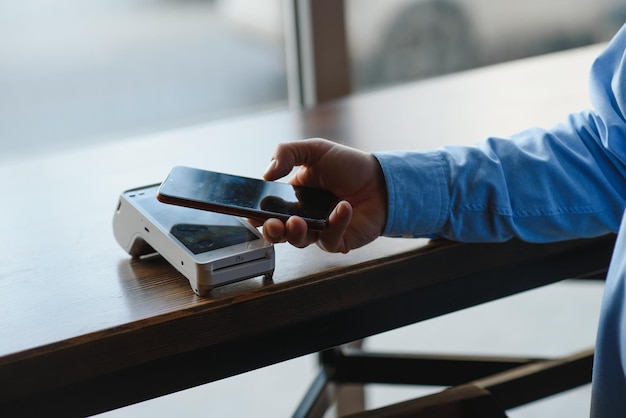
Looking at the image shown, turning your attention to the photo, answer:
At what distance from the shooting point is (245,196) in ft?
2.29

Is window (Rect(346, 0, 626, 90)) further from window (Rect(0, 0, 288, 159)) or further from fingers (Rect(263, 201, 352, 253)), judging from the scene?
fingers (Rect(263, 201, 352, 253))

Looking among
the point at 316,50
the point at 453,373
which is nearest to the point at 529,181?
the point at 453,373

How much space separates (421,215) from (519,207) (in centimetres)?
10

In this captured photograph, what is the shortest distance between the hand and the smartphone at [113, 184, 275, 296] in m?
0.06

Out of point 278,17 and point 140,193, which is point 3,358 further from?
point 278,17

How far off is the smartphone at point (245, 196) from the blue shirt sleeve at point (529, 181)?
0.27 feet

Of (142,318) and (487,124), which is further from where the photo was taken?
(487,124)

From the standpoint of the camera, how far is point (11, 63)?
155 centimetres

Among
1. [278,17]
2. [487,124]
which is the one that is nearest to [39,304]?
[487,124]

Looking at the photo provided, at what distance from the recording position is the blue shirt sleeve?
2.49ft

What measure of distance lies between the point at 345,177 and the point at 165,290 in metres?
0.19

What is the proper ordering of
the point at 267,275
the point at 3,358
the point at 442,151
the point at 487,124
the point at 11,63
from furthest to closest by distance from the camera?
the point at 11,63 < the point at 487,124 < the point at 442,151 < the point at 267,275 < the point at 3,358

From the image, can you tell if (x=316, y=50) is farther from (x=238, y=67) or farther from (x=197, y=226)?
(x=197, y=226)

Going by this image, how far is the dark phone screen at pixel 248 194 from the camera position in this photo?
2.21 feet
